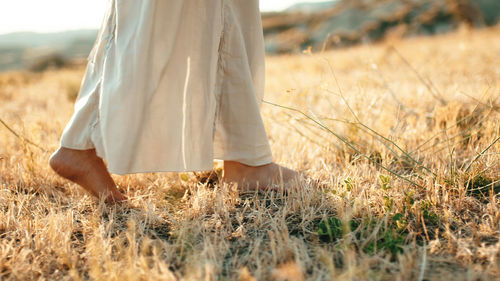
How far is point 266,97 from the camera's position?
3.77m

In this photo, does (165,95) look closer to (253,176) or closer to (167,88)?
(167,88)

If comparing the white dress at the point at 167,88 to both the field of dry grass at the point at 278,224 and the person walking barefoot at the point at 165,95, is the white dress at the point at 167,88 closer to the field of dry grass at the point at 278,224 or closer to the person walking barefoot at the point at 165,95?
the person walking barefoot at the point at 165,95

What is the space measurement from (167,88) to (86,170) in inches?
19.8

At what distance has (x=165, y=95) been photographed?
1370 millimetres

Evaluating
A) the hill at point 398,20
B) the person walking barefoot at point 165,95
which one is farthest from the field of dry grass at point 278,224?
the hill at point 398,20

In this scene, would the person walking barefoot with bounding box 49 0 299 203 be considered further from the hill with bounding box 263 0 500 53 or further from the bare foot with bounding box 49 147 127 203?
the hill with bounding box 263 0 500 53

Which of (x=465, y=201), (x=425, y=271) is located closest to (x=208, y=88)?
(x=425, y=271)

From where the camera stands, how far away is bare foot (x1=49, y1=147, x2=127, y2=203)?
4.89 ft

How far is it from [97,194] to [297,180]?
852mm

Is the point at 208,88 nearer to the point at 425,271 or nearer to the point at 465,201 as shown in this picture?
the point at 425,271

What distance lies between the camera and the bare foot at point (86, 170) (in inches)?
58.6

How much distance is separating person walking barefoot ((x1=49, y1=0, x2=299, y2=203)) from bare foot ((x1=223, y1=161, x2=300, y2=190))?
83 millimetres

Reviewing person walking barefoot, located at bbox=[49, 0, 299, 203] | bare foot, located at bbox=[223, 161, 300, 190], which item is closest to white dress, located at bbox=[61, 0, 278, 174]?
person walking barefoot, located at bbox=[49, 0, 299, 203]

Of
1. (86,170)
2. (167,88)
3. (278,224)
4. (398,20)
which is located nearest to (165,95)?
(167,88)
